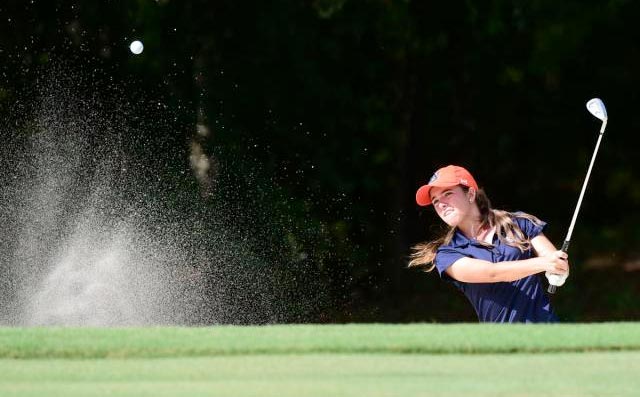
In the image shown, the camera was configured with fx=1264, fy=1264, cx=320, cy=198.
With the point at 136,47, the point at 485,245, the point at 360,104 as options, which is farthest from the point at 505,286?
the point at 360,104

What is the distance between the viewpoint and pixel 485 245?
5.38 metres

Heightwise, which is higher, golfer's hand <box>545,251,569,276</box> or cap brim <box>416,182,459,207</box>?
golfer's hand <box>545,251,569,276</box>

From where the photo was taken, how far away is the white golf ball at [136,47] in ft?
40.8

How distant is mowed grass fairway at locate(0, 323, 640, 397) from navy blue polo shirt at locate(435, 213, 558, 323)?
3.47 feet

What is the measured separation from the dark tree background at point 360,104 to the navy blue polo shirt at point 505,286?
24.8 ft

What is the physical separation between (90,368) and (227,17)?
10.6 meters

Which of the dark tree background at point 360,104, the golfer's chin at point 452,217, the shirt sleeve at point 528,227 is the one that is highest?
the shirt sleeve at point 528,227

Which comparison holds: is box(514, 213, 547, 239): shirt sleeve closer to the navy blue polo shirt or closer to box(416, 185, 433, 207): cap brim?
the navy blue polo shirt

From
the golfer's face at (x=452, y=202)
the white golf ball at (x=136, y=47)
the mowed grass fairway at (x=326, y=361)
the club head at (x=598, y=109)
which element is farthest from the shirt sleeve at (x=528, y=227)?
the white golf ball at (x=136, y=47)

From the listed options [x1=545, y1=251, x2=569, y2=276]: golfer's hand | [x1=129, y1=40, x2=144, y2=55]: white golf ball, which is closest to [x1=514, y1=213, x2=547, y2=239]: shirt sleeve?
[x1=545, y1=251, x2=569, y2=276]: golfer's hand

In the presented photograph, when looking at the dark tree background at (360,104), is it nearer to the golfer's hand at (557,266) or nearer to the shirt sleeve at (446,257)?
the shirt sleeve at (446,257)

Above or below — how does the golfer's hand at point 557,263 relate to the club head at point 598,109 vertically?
below

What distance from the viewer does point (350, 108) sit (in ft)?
47.7

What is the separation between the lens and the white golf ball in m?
12.4
